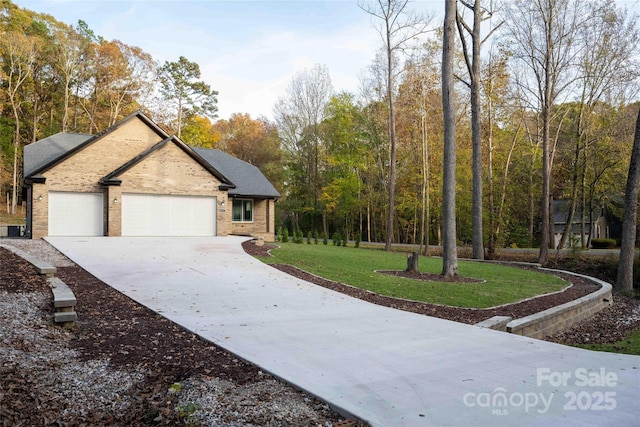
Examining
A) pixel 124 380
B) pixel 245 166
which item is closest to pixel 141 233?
pixel 245 166

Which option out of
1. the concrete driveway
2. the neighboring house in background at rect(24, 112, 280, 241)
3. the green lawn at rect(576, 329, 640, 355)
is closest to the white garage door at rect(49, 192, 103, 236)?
the neighboring house in background at rect(24, 112, 280, 241)

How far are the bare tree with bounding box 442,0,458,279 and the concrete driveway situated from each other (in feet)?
14.3

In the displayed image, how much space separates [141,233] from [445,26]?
14.9m

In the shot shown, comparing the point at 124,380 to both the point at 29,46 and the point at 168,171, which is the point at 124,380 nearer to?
the point at 168,171

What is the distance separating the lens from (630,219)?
44.0 feet

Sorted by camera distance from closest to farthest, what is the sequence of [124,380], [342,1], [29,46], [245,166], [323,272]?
[124,380], [323,272], [342,1], [245,166], [29,46]

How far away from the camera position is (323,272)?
12.5 m

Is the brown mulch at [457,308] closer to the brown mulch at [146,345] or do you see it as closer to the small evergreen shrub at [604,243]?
the brown mulch at [146,345]

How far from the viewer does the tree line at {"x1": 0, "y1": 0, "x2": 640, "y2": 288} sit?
788 inches

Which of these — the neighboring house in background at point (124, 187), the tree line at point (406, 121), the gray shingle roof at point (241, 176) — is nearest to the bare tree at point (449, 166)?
the tree line at point (406, 121)

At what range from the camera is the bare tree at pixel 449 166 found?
1262 centimetres

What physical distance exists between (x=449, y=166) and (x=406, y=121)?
14.8 meters

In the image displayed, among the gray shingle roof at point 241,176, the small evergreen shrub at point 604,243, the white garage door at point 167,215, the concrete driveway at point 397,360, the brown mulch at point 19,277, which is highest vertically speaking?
the gray shingle roof at point 241,176

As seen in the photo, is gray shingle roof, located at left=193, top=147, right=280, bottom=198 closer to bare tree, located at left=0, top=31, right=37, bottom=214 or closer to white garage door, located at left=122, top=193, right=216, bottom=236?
white garage door, located at left=122, top=193, right=216, bottom=236
